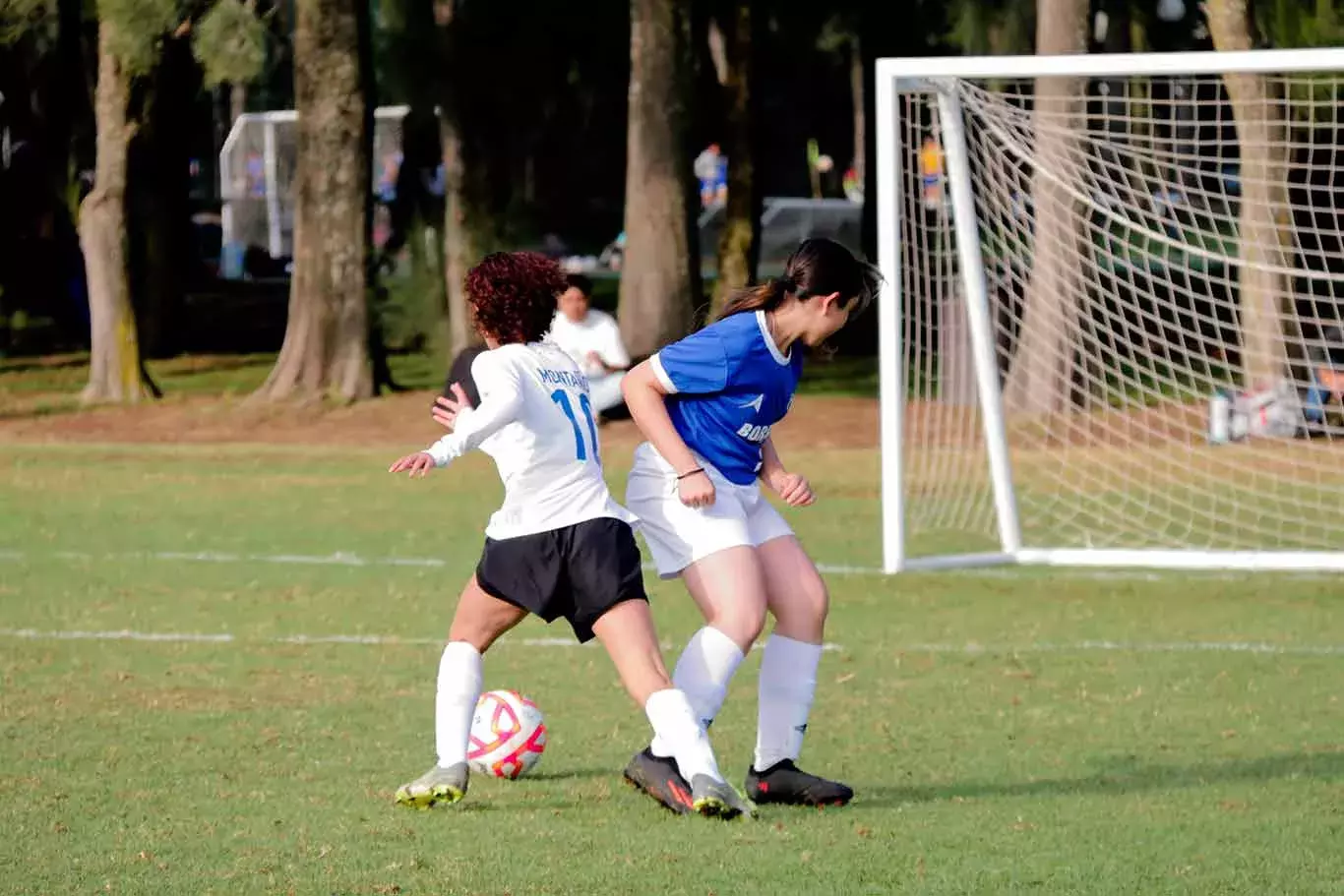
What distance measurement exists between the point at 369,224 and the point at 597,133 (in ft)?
102

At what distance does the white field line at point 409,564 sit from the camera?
12.1 metres

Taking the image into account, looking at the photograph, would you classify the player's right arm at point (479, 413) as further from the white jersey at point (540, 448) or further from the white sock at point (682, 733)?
the white sock at point (682, 733)

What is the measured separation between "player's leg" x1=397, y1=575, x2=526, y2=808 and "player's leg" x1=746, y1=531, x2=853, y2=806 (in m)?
0.73

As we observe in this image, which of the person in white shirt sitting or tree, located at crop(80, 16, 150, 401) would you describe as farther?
tree, located at crop(80, 16, 150, 401)

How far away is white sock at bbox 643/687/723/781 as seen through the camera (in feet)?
19.4

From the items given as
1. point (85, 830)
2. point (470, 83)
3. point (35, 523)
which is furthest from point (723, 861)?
point (470, 83)

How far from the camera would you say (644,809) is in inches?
247

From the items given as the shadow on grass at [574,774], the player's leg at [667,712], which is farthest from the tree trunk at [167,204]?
the player's leg at [667,712]

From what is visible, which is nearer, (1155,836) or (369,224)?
(1155,836)

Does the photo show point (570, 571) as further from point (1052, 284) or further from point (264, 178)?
point (264, 178)

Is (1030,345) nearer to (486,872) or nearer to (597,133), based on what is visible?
(486,872)

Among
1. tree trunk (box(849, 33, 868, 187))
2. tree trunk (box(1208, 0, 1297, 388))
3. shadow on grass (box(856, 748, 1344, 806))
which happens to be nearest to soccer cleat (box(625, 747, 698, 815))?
shadow on grass (box(856, 748, 1344, 806))

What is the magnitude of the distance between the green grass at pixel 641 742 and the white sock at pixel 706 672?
1.06ft

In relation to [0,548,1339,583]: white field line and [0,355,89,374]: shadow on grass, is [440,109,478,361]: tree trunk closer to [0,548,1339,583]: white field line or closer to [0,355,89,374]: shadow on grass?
[0,355,89,374]: shadow on grass
